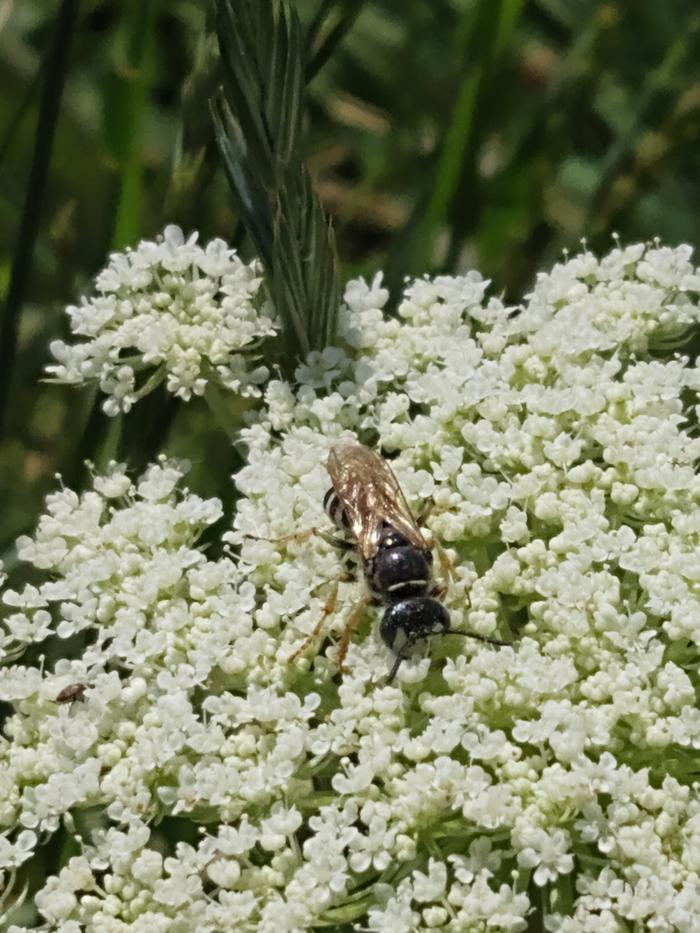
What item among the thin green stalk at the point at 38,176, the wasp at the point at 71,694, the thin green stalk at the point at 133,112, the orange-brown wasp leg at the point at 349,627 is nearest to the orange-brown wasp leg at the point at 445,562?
the orange-brown wasp leg at the point at 349,627

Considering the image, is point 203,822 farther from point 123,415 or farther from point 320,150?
point 320,150

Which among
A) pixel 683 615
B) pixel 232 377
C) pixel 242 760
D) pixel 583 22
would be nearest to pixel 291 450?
pixel 232 377

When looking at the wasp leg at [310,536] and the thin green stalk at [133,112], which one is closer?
the wasp leg at [310,536]

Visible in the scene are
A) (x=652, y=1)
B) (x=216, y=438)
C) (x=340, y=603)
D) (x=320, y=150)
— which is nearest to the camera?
(x=340, y=603)

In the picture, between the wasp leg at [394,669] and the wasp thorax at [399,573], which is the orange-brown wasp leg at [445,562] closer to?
the wasp thorax at [399,573]

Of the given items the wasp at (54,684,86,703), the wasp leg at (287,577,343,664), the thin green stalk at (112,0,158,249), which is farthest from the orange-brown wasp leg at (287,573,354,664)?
the thin green stalk at (112,0,158,249)

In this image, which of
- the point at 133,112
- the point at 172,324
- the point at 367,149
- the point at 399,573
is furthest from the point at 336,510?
the point at 367,149
